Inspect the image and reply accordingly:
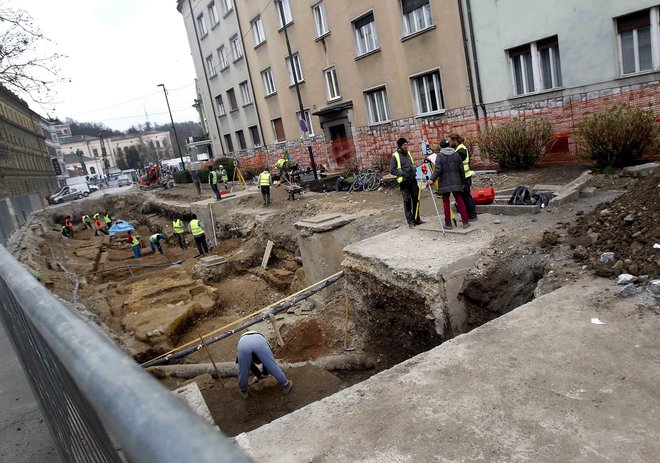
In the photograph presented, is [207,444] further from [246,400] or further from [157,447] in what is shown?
[246,400]

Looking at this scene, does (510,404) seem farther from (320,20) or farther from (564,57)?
(320,20)

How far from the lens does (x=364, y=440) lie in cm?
329

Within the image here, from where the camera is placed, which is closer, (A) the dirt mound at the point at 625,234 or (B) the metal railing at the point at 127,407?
(B) the metal railing at the point at 127,407

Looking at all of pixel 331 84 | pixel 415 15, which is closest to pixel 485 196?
pixel 415 15

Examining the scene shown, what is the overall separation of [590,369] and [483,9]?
539 inches

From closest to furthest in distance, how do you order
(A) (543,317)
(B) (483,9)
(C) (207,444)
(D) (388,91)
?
(C) (207,444), (A) (543,317), (B) (483,9), (D) (388,91)

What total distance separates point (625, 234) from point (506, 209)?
2977 mm

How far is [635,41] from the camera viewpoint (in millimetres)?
11281

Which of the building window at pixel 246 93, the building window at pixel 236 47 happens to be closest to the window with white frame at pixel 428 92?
the building window at pixel 246 93

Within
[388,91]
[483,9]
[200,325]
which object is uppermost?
[483,9]

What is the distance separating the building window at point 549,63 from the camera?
13.1 metres

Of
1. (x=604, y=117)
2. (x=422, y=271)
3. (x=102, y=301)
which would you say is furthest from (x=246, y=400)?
(x=604, y=117)

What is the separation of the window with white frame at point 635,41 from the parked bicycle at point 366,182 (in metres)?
7.68

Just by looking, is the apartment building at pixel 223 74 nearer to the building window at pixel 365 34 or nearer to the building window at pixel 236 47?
the building window at pixel 236 47
